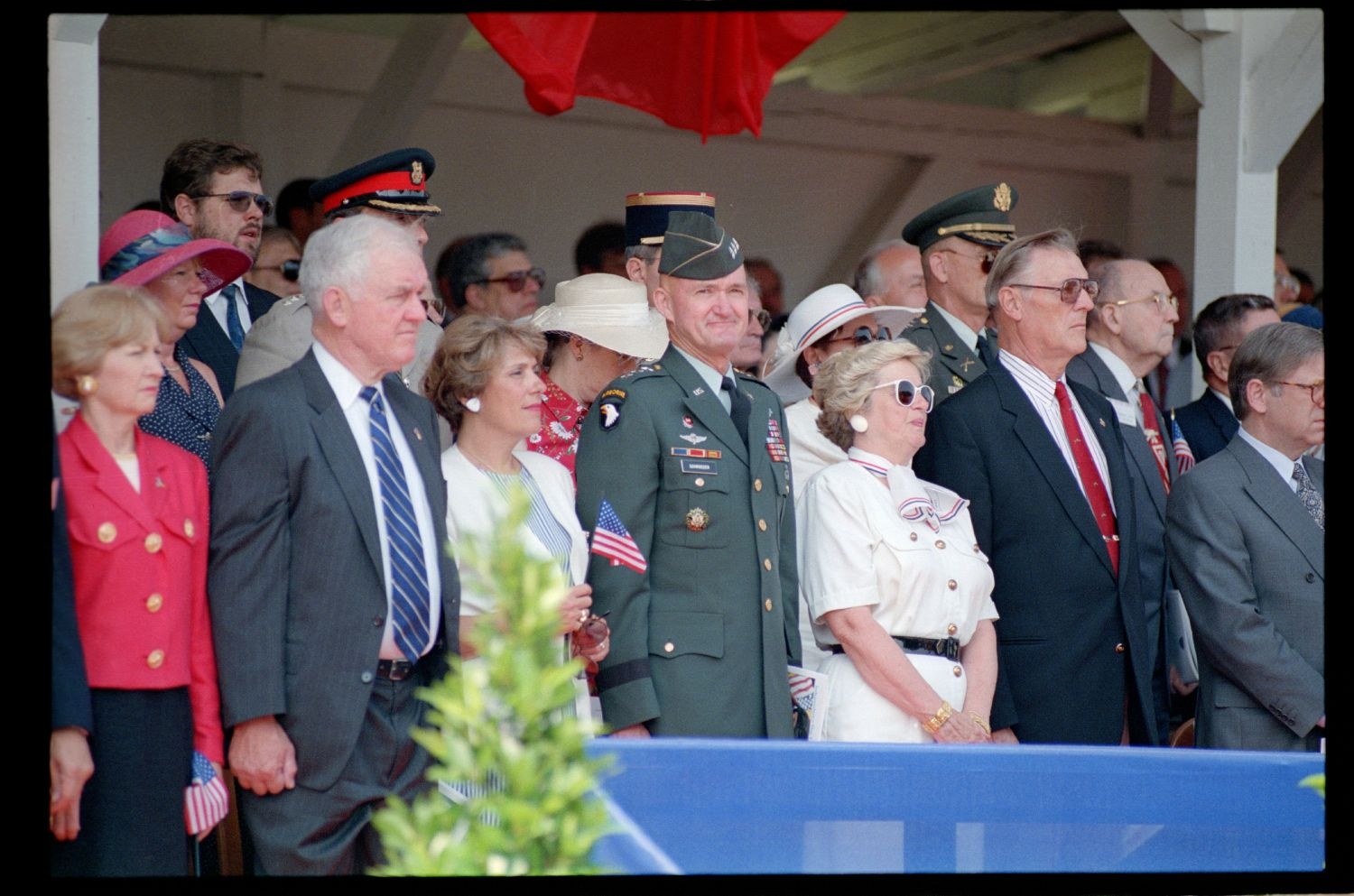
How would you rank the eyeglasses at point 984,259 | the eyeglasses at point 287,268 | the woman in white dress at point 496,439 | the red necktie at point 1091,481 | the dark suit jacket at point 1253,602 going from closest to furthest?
1. the woman in white dress at point 496,439
2. the dark suit jacket at point 1253,602
3. the red necktie at point 1091,481
4. the eyeglasses at point 984,259
5. the eyeglasses at point 287,268

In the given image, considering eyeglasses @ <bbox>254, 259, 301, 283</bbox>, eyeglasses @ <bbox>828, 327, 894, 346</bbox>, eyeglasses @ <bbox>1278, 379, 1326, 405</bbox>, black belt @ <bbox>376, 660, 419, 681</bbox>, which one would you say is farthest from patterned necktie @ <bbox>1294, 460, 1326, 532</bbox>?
eyeglasses @ <bbox>254, 259, 301, 283</bbox>

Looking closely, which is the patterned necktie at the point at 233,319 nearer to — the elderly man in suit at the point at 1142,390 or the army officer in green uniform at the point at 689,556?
the army officer in green uniform at the point at 689,556

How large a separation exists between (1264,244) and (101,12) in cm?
447

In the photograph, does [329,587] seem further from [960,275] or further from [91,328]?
[960,275]

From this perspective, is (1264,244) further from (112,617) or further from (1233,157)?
(112,617)

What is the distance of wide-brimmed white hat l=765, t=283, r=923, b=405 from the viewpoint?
5.25 m

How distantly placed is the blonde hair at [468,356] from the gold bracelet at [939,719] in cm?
127

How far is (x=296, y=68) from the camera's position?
866cm

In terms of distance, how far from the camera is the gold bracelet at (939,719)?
13.8 feet

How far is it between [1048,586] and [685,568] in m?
1.04

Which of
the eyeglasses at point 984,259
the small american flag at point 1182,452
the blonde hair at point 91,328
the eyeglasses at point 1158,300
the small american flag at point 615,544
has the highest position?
the eyeglasses at point 984,259

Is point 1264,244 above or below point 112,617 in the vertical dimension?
above

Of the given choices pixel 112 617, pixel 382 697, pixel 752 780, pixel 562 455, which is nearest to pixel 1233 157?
pixel 562 455

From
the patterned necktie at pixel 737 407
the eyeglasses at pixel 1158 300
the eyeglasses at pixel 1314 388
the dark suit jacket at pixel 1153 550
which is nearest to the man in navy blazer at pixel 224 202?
the patterned necktie at pixel 737 407
